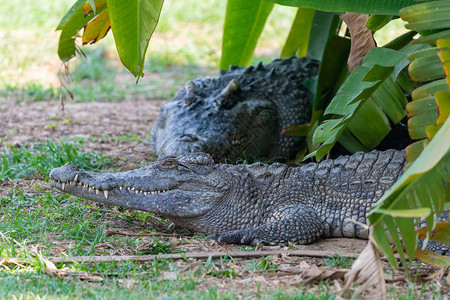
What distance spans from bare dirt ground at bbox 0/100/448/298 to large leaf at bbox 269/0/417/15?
1415mm

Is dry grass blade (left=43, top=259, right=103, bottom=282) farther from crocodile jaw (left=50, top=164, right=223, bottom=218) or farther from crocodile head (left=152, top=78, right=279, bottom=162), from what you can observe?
crocodile head (left=152, top=78, right=279, bottom=162)

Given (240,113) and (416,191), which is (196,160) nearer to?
(240,113)

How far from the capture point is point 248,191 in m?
4.12

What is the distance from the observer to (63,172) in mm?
3965

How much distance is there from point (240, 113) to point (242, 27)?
2.52ft

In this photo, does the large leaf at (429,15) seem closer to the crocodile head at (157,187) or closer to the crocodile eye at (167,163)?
the crocodile head at (157,187)

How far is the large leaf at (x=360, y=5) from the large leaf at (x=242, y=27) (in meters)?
1.63

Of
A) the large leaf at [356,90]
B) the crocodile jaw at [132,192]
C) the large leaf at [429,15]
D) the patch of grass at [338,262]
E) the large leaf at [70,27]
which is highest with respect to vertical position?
the large leaf at [429,15]

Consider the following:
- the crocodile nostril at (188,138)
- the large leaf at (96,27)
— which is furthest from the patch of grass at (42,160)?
the large leaf at (96,27)

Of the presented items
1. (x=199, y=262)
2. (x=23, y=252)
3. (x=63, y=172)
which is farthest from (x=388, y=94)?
(x=23, y=252)

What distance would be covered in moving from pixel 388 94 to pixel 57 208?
2479mm

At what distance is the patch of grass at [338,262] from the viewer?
3332mm

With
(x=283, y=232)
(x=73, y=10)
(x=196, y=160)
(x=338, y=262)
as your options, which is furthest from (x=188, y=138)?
(x=338, y=262)

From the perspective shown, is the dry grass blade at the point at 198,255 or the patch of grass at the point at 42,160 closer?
the dry grass blade at the point at 198,255
